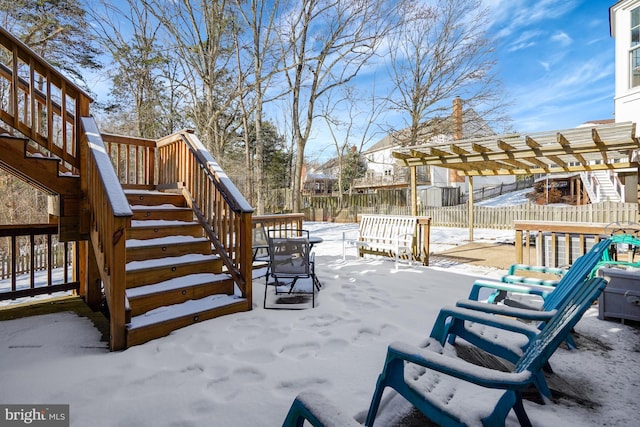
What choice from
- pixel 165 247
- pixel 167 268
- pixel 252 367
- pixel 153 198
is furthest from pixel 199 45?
pixel 252 367

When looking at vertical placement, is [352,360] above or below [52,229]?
below

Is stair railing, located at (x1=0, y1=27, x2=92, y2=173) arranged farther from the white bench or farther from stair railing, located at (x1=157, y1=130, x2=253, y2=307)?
the white bench

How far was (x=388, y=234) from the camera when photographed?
658 centimetres

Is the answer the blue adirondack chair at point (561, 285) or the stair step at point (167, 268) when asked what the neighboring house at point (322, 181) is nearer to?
the stair step at point (167, 268)

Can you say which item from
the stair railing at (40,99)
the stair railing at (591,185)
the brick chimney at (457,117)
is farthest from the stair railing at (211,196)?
the stair railing at (591,185)

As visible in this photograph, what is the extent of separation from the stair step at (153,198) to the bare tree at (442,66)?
13769 millimetres

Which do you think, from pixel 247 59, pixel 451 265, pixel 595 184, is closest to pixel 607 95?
pixel 595 184

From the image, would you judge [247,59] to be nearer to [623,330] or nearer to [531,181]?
[623,330]

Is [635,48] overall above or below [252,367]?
above

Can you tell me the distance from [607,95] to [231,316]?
1504 centimetres

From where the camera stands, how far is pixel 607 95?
1123 cm

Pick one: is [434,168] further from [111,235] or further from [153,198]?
[111,235]

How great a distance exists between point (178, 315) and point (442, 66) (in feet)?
54.9

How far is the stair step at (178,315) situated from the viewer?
2.67m
